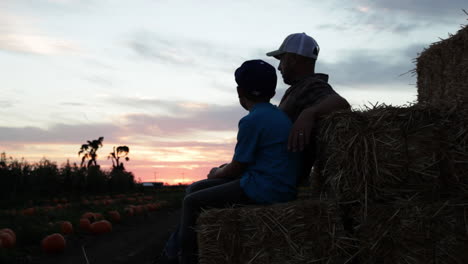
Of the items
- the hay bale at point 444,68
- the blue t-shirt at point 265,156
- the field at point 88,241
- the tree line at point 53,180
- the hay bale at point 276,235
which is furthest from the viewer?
the tree line at point 53,180

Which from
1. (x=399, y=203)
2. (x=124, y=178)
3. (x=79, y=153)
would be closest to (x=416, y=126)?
(x=399, y=203)

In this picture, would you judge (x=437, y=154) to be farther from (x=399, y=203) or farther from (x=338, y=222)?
(x=338, y=222)

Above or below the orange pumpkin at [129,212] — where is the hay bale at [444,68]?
above

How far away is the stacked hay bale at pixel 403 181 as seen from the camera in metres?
3.31

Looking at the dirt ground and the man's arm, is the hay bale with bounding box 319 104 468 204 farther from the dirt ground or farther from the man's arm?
the dirt ground

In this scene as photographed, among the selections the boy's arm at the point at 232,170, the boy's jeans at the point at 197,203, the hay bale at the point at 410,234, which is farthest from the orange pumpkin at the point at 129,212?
the hay bale at the point at 410,234

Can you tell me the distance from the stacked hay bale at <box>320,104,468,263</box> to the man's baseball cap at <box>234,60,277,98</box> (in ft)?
Answer: 1.98

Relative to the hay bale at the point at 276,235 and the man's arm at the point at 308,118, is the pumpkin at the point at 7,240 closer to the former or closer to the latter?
the hay bale at the point at 276,235

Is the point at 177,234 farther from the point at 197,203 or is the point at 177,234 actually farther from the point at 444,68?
the point at 444,68

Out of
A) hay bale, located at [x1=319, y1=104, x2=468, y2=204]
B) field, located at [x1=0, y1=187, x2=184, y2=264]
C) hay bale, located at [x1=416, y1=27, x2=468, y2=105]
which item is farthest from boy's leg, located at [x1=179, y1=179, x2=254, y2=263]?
hay bale, located at [x1=416, y1=27, x2=468, y2=105]

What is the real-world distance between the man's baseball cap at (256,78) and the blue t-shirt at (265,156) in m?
0.13

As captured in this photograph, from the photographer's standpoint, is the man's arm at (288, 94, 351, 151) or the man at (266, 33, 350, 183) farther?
the man at (266, 33, 350, 183)

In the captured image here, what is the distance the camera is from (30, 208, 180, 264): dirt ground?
277 inches

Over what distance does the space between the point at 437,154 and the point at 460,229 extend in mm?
571
